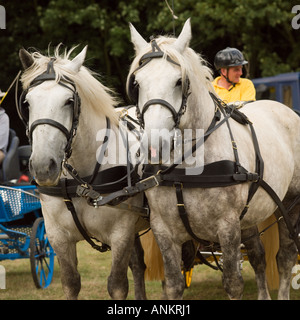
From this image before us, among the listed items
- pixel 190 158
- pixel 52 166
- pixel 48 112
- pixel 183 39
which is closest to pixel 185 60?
pixel 183 39

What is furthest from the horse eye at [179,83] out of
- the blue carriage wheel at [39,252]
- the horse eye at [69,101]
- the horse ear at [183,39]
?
the blue carriage wheel at [39,252]

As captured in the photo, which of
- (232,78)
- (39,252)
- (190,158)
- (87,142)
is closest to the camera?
(190,158)

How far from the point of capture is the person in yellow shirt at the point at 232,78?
5.57 meters

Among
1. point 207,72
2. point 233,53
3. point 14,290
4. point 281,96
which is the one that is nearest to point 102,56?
point 281,96

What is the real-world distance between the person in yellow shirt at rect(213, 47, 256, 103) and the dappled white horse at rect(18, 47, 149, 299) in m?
1.37

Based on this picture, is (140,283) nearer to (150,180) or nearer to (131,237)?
(131,237)

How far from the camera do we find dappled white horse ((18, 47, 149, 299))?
13.5 ft

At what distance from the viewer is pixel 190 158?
4133 millimetres

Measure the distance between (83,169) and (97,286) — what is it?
3140 millimetres

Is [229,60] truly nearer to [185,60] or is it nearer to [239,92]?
[239,92]

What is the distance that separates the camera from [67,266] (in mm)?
4426

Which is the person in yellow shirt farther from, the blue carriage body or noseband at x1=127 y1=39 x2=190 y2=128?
the blue carriage body

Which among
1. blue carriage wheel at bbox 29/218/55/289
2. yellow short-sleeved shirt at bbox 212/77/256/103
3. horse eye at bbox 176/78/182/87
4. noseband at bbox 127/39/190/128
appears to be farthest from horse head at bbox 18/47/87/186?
blue carriage wheel at bbox 29/218/55/289

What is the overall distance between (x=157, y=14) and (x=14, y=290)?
8.35 meters
